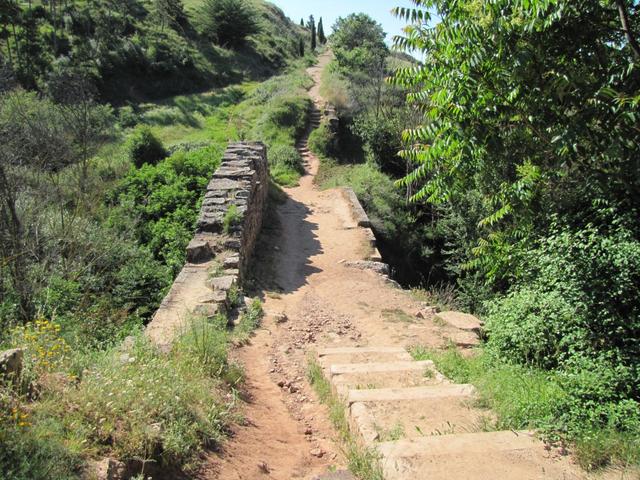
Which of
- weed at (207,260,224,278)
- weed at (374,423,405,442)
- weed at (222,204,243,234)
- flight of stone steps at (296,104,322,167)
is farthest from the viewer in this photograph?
flight of stone steps at (296,104,322,167)

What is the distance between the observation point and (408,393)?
184 inches

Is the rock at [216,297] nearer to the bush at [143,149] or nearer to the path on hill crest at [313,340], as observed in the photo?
the path on hill crest at [313,340]

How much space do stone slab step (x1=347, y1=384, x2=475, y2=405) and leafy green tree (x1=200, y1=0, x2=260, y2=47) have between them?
4188 cm

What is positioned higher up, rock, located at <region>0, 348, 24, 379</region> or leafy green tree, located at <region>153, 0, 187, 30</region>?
leafy green tree, located at <region>153, 0, 187, 30</region>

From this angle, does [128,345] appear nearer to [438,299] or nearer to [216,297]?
[216,297]

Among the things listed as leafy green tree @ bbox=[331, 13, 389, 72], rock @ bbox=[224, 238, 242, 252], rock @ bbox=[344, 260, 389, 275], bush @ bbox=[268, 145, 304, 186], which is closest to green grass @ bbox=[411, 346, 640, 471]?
rock @ bbox=[224, 238, 242, 252]

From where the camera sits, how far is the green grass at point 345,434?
3572mm

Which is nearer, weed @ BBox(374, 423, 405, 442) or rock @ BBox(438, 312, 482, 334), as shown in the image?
weed @ BBox(374, 423, 405, 442)

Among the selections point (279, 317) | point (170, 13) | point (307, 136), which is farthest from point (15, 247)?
point (170, 13)

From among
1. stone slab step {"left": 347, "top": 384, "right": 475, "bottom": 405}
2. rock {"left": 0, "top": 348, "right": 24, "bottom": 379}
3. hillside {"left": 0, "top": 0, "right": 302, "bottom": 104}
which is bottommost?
stone slab step {"left": 347, "top": 384, "right": 475, "bottom": 405}

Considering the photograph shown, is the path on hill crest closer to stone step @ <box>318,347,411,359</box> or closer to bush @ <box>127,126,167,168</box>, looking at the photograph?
stone step @ <box>318,347,411,359</box>

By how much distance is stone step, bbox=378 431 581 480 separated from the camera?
327 cm

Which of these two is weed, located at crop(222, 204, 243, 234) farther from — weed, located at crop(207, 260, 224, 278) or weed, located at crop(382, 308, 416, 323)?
weed, located at crop(382, 308, 416, 323)

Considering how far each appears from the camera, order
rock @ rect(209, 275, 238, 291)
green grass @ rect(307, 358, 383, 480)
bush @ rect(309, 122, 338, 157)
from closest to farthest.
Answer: green grass @ rect(307, 358, 383, 480)
rock @ rect(209, 275, 238, 291)
bush @ rect(309, 122, 338, 157)
